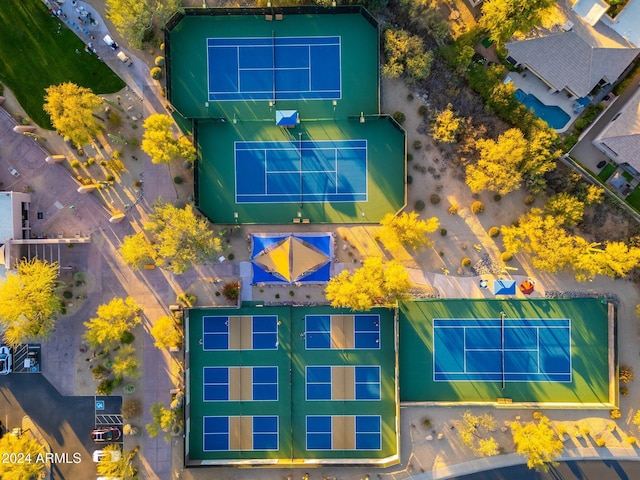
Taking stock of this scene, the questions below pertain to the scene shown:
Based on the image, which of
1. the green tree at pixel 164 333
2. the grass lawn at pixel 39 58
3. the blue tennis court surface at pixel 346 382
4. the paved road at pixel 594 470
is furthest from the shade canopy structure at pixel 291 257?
the paved road at pixel 594 470

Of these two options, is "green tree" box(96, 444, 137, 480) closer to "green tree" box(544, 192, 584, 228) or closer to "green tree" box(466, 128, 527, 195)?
"green tree" box(466, 128, 527, 195)

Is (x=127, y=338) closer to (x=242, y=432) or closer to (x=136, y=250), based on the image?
(x=136, y=250)

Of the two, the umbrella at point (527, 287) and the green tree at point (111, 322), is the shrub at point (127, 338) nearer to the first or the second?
the green tree at point (111, 322)

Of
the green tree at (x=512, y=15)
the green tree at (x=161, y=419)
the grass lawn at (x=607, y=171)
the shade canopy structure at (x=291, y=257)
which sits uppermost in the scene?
the green tree at (x=512, y=15)

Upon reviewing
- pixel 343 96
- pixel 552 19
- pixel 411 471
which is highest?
pixel 552 19

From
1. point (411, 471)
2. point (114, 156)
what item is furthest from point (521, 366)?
point (114, 156)

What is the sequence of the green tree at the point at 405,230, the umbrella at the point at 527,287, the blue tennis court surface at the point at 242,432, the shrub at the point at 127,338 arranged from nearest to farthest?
the green tree at the point at 405,230
the umbrella at the point at 527,287
the shrub at the point at 127,338
the blue tennis court surface at the point at 242,432

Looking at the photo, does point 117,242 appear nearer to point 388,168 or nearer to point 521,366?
point 388,168

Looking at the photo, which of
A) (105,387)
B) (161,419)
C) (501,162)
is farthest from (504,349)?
(105,387)
